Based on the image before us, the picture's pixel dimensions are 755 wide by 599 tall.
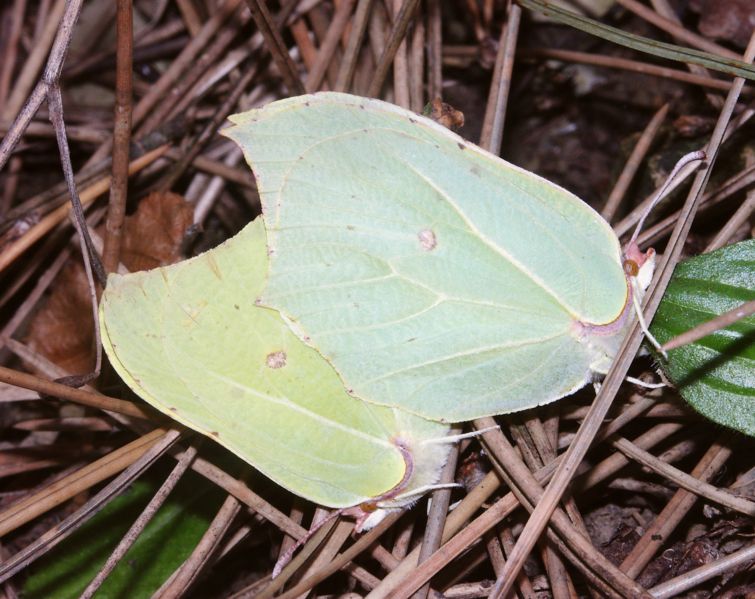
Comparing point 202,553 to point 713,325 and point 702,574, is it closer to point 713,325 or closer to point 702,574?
point 702,574

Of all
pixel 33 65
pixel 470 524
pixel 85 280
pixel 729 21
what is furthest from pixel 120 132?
pixel 729 21

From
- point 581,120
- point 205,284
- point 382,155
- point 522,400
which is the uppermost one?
point 382,155

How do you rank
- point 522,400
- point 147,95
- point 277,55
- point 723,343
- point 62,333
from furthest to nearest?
point 147,95, point 62,333, point 277,55, point 522,400, point 723,343

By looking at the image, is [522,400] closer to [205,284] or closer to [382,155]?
[382,155]

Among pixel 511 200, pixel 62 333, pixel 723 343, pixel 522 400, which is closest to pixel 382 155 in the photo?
pixel 511 200

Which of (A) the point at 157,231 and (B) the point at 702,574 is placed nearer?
(B) the point at 702,574

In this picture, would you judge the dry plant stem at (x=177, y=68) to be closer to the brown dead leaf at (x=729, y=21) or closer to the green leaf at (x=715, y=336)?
the brown dead leaf at (x=729, y=21)

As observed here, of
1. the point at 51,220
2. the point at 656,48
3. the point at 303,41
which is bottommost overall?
the point at 51,220

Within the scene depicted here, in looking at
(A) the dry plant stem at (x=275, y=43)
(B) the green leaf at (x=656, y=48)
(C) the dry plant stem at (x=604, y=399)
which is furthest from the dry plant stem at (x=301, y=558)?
(B) the green leaf at (x=656, y=48)
